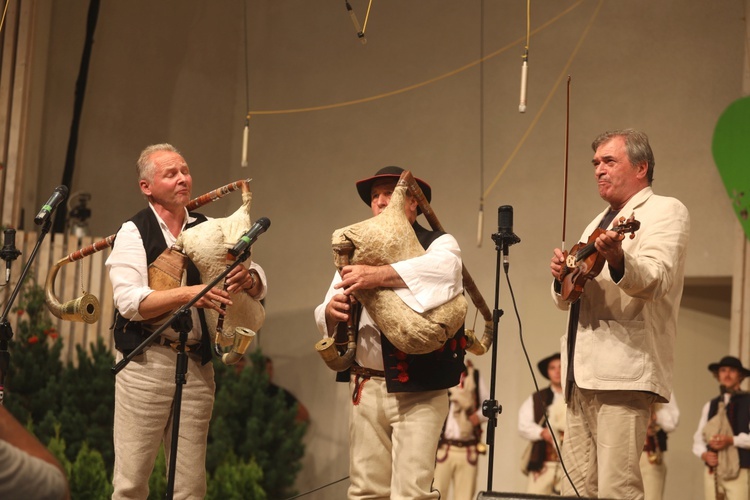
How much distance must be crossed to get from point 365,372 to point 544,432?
4.15m

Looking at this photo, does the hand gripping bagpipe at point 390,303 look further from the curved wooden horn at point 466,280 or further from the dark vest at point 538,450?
the dark vest at point 538,450

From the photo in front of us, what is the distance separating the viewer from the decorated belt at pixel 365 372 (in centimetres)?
362

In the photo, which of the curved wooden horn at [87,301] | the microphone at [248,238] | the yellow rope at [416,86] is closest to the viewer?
the microphone at [248,238]

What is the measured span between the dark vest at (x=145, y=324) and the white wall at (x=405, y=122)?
4567 millimetres

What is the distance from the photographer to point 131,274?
12.2 ft

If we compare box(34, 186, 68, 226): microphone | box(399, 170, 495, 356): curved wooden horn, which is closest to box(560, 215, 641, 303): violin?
box(399, 170, 495, 356): curved wooden horn

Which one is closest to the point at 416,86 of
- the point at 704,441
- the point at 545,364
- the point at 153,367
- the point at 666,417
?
the point at 545,364

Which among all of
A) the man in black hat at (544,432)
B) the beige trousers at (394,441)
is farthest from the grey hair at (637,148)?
the man in black hat at (544,432)

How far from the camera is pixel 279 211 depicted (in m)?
9.48

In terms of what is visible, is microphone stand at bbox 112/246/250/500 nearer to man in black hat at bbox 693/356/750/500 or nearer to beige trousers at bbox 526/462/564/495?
beige trousers at bbox 526/462/564/495

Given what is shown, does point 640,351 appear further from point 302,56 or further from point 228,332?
point 302,56

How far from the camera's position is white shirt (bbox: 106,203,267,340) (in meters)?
3.63

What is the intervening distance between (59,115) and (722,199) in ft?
18.0

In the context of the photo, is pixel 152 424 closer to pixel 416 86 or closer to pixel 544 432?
pixel 544 432
